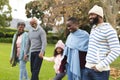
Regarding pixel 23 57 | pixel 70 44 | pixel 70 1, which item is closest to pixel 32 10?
pixel 70 1

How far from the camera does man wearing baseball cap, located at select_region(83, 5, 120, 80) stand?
21.5ft

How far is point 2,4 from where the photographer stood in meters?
54.0

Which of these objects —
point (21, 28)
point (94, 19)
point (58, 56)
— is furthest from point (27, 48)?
point (94, 19)

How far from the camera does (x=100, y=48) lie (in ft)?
22.0

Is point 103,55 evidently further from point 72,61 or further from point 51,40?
point 51,40

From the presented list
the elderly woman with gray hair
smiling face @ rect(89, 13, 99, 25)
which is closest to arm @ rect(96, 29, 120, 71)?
smiling face @ rect(89, 13, 99, 25)

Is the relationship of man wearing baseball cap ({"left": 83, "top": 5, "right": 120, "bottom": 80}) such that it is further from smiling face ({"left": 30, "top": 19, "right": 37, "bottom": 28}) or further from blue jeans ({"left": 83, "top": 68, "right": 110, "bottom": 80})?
smiling face ({"left": 30, "top": 19, "right": 37, "bottom": 28})

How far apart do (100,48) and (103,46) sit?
0.06m

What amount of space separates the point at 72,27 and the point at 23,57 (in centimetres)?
420

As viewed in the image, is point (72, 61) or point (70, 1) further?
point (70, 1)

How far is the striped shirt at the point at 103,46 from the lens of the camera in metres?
6.54

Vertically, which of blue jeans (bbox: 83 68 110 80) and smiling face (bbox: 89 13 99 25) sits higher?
smiling face (bbox: 89 13 99 25)

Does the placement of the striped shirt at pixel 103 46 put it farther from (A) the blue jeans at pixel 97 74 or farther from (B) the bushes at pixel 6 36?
(B) the bushes at pixel 6 36

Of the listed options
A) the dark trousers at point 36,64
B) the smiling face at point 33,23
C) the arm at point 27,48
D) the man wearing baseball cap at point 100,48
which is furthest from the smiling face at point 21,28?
the man wearing baseball cap at point 100,48
